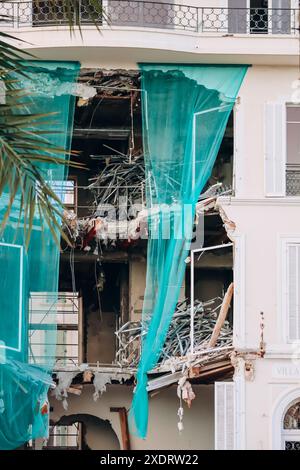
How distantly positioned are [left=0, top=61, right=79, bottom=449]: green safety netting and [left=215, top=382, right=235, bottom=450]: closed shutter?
11.3 feet

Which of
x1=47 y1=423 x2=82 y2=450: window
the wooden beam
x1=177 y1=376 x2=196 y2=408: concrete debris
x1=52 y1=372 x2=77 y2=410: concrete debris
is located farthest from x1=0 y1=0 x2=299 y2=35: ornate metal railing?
x1=47 y1=423 x2=82 y2=450: window

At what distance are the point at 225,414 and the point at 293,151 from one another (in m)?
5.57

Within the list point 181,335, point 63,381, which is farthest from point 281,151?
point 63,381

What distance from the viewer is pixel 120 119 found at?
38250mm

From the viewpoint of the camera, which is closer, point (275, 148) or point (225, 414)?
point (225, 414)

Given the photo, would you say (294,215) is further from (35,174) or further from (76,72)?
(35,174)

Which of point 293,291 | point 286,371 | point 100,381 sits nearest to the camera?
point 286,371

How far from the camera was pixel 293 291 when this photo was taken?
34.8 m

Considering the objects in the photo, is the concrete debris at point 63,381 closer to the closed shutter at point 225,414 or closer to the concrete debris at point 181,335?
the concrete debris at point 181,335

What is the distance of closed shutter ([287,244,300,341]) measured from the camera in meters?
34.6

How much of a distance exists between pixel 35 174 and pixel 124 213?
14719 mm

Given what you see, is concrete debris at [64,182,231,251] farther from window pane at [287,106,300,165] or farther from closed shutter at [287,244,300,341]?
closed shutter at [287,244,300,341]

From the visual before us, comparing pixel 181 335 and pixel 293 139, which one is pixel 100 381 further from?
pixel 293 139
